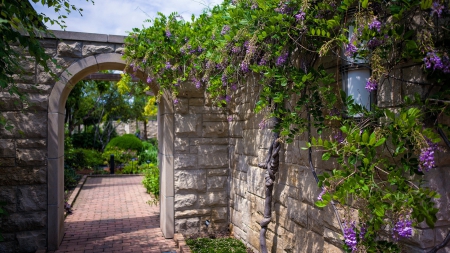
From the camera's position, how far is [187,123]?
530cm

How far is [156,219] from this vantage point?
666 cm

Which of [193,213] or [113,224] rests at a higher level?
[193,213]

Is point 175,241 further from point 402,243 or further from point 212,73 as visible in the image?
point 402,243

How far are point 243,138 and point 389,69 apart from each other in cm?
278

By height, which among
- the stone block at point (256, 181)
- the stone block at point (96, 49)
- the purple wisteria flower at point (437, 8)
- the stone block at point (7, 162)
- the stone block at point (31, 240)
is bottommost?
the stone block at point (31, 240)

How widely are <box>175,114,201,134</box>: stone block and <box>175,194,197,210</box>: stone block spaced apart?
929 millimetres

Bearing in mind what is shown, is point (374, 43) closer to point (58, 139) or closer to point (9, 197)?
point (58, 139)

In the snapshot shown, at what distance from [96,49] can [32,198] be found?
7.09ft

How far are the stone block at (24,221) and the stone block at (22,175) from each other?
0.42m

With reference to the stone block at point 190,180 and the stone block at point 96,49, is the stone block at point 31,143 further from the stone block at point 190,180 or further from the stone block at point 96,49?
the stone block at point 190,180

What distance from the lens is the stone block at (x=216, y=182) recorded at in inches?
212

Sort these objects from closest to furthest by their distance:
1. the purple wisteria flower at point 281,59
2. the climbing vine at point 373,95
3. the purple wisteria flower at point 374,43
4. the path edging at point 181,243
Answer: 1. the climbing vine at point 373,95
2. the purple wisteria flower at point 374,43
3. the purple wisteria flower at point 281,59
4. the path edging at point 181,243

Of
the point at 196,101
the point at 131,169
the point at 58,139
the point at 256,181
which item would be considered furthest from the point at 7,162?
the point at 131,169

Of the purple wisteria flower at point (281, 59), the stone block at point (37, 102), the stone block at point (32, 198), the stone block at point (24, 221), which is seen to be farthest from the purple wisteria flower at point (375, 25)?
the stone block at point (24, 221)
